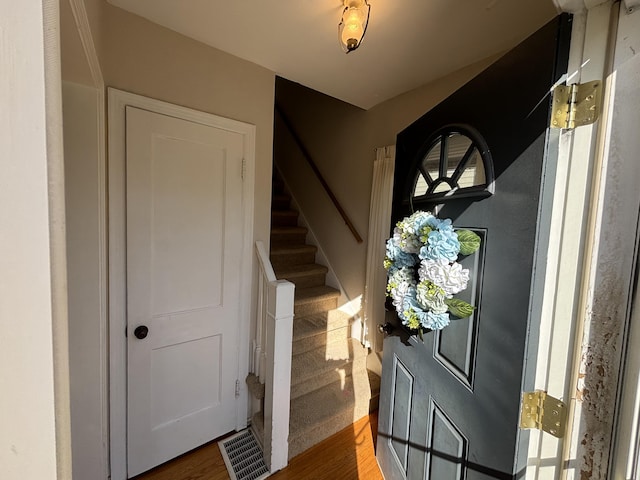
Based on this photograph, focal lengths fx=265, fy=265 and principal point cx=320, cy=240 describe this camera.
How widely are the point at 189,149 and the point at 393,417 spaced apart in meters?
1.92

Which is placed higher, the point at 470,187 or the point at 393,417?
the point at 470,187

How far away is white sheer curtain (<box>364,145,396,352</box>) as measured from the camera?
2090 mm

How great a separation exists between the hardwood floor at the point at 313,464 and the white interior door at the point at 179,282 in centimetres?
7

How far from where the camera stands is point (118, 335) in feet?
4.62

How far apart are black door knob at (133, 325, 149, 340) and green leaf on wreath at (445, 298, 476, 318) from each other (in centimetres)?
153

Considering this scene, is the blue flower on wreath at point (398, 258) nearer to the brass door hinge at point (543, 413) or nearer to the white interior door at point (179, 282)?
the brass door hinge at point (543, 413)

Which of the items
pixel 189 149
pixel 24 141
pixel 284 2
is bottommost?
pixel 24 141

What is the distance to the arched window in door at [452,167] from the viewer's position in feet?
2.99

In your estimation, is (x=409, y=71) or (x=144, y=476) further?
(x=409, y=71)

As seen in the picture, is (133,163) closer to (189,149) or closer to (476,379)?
(189,149)

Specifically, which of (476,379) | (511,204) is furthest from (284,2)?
(476,379)

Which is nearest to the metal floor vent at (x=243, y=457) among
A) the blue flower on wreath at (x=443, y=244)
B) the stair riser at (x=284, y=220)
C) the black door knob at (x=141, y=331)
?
the black door knob at (x=141, y=331)

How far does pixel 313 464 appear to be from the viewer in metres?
1.64

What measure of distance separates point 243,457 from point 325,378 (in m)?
0.71
